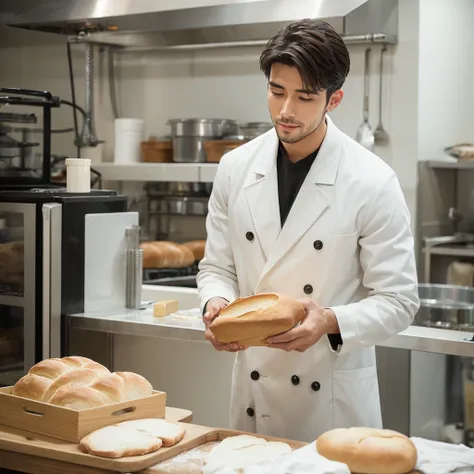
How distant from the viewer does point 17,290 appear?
10.6 ft

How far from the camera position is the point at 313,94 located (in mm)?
2070

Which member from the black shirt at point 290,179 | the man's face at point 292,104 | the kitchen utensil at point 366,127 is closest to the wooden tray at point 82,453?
the black shirt at point 290,179

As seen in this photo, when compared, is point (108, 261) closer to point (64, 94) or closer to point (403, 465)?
point (403, 465)

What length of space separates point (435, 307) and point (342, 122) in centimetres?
116

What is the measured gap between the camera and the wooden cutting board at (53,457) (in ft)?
5.90

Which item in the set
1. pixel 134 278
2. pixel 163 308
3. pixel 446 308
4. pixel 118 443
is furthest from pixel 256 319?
pixel 446 308

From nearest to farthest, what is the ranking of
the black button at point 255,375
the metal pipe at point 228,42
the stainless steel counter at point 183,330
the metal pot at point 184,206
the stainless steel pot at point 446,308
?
the black button at point 255,375 → the stainless steel counter at point 183,330 → the stainless steel pot at point 446,308 → the metal pipe at point 228,42 → the metal pot at point 184,206

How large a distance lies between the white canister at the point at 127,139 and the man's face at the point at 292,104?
2804mm

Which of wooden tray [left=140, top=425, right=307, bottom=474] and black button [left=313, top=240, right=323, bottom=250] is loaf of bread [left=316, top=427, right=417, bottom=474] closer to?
wooden tray [left=140, top=425, right=307, bottom=474]

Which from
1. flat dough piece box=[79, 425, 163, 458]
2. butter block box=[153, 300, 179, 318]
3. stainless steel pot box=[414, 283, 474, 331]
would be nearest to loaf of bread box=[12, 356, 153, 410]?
flat dough piece box=[79, 425, 163, 458]

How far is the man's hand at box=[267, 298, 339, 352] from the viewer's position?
1.96m

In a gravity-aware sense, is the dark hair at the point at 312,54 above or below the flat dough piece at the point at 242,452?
above

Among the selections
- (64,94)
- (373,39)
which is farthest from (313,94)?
(64,94)

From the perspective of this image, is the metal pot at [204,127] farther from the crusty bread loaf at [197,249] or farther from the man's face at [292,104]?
the man's face at [292,104]
